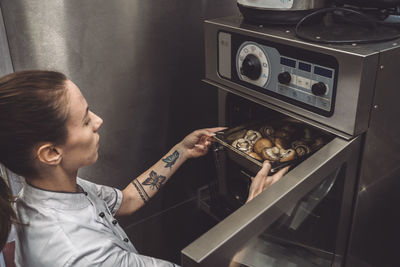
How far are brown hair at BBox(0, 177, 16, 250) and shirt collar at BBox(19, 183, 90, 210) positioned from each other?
0.04 m

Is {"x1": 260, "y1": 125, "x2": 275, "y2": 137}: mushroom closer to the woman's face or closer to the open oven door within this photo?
the open oven door

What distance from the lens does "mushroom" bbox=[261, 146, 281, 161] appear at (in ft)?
3.19

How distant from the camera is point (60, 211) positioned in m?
0.84

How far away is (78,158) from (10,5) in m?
0.48

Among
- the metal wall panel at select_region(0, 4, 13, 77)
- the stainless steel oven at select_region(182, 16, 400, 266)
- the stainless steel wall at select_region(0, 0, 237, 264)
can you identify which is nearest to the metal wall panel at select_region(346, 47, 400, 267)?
the stainless steel oven at select_region(182, 16, 400, 266)

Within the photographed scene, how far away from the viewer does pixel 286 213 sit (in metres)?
0.73

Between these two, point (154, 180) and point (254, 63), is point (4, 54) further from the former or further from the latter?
point (254, 63)

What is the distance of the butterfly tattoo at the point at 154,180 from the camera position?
119 centimetres

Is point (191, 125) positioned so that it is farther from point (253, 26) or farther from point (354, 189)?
point (354, 189)

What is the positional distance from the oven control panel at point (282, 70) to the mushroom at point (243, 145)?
0.47 ft

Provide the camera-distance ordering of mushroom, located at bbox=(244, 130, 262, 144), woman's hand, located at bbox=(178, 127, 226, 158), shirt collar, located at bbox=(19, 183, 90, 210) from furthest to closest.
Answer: woman's hand, located at bbox=(178, 127, 226, 158) < mushroom, located at bbox=(244, 130, 262, 144) < shirt collar, located at bbox=(19, 183, 90, 210)

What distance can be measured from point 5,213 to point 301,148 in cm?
70

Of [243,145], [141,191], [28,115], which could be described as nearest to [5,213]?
[28,115]

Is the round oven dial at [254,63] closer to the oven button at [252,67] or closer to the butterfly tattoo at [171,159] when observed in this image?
the oven button at [252,67]
